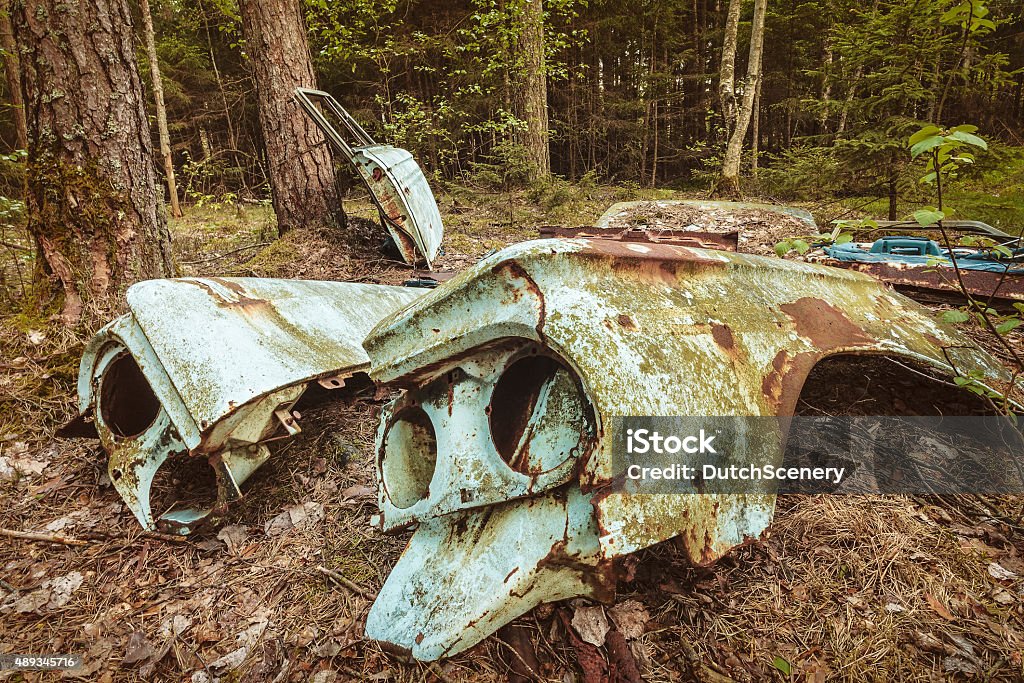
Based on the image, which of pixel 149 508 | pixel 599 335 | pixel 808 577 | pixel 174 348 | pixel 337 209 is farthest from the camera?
pixel 337 209

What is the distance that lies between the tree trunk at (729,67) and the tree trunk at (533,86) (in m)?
3.35

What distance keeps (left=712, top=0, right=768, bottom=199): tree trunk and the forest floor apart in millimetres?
8840

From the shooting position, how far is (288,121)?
5488 mm

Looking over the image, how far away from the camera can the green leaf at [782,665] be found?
4.43ft

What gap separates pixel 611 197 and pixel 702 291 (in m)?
8.74

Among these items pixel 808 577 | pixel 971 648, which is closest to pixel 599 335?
pixel 808 577

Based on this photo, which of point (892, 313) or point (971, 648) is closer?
point (971, 648)

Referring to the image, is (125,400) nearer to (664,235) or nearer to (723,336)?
(723,336)

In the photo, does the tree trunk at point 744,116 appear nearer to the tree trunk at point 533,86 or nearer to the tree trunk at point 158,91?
the tree trunk at point 533,86

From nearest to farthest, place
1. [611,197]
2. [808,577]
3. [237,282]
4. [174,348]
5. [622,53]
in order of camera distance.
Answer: [808,577] → [174,348] → [237,282] → [611,197] → [622,53]

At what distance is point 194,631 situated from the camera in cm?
178

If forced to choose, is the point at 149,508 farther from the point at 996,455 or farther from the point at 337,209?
the point at 337,209

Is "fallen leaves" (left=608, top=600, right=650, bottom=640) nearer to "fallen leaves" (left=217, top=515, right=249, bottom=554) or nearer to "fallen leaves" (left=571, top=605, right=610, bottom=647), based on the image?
"fallen leaves" (left=571, top=605, right=610, bottom=647)

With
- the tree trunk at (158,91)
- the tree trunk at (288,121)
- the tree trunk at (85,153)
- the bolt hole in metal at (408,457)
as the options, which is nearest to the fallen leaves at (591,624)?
the bolt hole in metal at (408,457)
